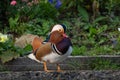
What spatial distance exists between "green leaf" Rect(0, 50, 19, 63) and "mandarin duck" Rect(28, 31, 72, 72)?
0.69m

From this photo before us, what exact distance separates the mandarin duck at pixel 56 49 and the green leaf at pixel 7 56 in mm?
688

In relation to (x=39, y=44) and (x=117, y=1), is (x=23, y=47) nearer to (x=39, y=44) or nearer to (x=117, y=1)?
(x=39, y=44)

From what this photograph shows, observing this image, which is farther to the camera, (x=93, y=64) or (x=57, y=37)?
(x=93, y=64)

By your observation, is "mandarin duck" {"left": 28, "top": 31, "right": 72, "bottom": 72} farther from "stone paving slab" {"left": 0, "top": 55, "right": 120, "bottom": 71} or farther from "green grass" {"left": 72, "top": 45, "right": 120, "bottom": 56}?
"green grass" {"left": 72, "top": 45, "right": 120, "bottom": 56}

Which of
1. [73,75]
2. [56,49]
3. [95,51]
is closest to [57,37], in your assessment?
[56,49]

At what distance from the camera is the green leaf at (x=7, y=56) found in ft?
23.3

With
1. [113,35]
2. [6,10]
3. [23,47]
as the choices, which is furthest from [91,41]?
[6,10]

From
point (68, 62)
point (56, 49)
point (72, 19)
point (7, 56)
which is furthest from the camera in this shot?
point (72, 19)

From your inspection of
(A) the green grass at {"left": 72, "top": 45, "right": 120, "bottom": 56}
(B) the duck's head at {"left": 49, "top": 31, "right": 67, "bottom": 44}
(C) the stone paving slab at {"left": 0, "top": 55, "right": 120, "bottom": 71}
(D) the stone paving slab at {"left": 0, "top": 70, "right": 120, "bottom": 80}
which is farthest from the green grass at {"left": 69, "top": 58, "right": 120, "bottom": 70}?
(B) the duck's head at {"left": 49, "top": 31, "right": 67, "bottom": 44}

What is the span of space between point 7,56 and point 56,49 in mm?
987

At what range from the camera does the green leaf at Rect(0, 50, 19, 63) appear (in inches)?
279

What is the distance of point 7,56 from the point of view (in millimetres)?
7090

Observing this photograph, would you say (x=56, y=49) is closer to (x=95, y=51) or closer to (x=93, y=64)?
(x=93, y=64)

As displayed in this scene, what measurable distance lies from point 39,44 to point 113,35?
1.72 m
